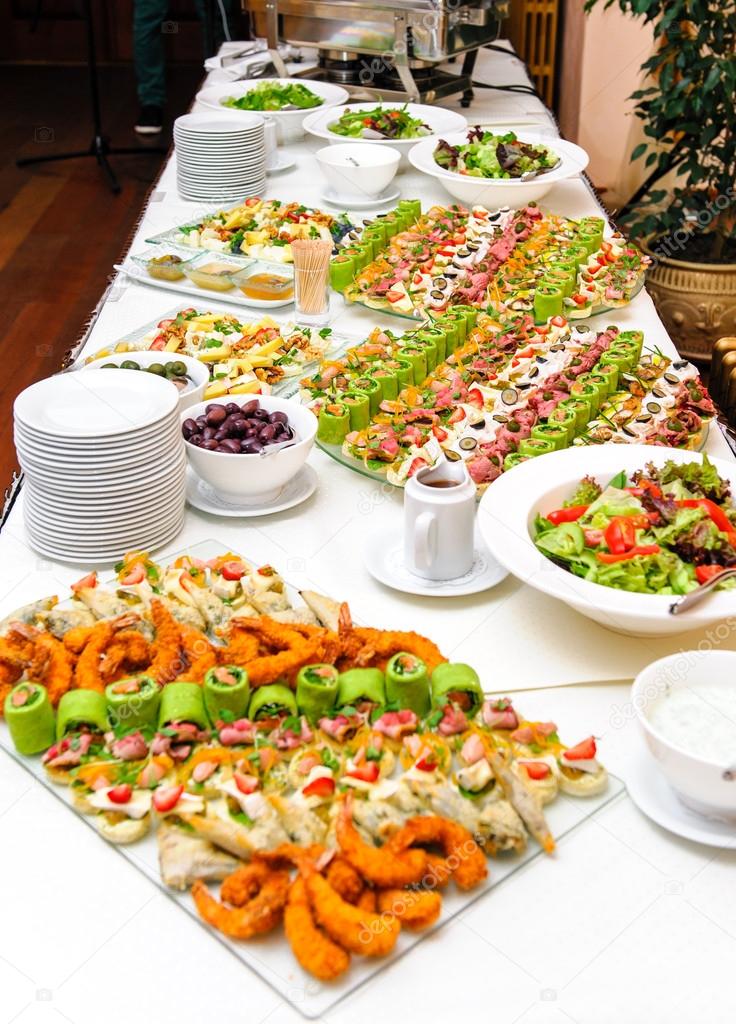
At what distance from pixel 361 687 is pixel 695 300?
10.3 feet

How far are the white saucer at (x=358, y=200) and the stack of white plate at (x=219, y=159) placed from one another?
19 centimetres

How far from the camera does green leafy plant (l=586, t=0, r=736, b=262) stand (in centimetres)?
361

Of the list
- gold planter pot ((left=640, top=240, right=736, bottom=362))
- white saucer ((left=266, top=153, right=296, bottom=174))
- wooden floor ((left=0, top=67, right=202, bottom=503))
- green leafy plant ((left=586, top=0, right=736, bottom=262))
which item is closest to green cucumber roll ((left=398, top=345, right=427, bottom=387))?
white saucer ((left=266, top=153, right=296, bottom=174))

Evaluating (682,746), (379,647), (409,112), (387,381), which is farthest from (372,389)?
(409,112)

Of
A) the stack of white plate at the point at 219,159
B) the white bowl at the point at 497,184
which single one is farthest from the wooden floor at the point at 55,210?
the white bowl at the point at 497,184

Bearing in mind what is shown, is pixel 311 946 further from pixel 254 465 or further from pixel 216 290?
pixel 216 290

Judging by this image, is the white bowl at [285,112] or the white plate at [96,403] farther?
the white bowl at [285,112]

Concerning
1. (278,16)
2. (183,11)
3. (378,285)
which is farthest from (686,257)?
(183,11)

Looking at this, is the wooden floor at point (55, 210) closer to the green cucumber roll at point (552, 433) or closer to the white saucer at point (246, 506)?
the white saucer at point (246, 506)

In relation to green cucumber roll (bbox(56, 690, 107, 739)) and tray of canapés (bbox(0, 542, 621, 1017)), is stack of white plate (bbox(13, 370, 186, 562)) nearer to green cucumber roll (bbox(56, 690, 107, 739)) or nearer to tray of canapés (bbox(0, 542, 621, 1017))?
tray of canapés (bbox(0, 542, 621, 1017))

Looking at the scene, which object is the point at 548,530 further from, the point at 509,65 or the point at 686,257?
the point at 509,65

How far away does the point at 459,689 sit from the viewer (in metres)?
1.26

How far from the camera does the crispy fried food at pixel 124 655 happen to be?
1.31 metres

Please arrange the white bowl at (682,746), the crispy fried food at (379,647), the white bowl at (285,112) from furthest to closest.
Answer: the white bowl at (285,112)
the crispy fried food at (379,647)
the white bowl at (682,746)
